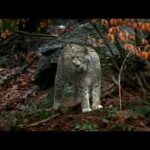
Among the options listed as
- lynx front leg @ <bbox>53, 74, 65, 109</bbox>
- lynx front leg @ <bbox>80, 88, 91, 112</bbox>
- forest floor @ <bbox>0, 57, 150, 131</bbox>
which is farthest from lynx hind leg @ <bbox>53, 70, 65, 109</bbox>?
lynx front leg @ <bbox>80, 88, 91, 112</bbox>

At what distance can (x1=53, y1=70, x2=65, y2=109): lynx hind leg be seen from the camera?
734 centimetres

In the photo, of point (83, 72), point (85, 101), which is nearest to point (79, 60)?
point (83, 72)

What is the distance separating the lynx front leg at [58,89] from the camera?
734cm

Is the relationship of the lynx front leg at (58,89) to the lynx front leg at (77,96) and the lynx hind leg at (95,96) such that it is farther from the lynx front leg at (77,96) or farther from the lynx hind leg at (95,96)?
the lynx hind leg at (95,96)

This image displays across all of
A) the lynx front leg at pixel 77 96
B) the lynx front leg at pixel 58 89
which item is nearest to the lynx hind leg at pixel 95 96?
the lynx front leg at pixel 77 96

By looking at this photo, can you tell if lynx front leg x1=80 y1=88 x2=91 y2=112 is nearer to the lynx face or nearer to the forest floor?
the forest floor

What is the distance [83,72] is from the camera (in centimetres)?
696

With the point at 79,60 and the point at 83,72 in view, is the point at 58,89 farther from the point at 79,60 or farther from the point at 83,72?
the point at 79,60

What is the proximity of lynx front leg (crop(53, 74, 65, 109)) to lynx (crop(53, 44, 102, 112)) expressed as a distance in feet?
0.17

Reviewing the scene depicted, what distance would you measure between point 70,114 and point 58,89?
1.70 ft
